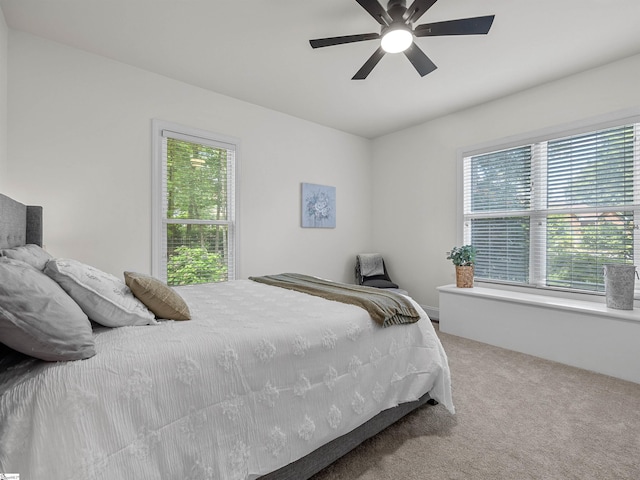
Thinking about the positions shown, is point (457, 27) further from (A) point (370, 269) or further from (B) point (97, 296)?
(A) point (370, 269)

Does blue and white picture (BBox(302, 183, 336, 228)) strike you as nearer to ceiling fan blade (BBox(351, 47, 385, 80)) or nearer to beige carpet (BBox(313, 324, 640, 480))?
ceiling fan blade (BBox(351, 47, 385, 80))

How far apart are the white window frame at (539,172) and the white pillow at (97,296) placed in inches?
149

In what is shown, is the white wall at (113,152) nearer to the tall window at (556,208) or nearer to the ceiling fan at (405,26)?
the ceiling fan at (405,26)

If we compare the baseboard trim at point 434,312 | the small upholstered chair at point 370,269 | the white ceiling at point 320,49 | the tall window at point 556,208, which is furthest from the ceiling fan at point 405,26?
the baseboard trim at point 434,312

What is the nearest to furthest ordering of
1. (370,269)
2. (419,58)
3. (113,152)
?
(419,58), (113,152), (370,269)

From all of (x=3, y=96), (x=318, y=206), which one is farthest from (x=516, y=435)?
(x=3, y=96)

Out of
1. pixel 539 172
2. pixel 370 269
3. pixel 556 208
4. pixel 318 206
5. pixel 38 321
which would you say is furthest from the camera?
pixel 370 269

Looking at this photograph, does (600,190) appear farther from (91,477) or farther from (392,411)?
(91,477)

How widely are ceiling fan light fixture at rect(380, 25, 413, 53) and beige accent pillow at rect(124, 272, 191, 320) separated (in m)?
2.12

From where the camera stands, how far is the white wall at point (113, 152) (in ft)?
8.34

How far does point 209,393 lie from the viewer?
3.83ft

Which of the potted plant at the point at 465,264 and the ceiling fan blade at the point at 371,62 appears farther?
the potted plant at the point at 465,264

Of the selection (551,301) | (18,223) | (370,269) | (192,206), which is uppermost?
(192,206)

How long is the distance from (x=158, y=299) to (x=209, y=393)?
61 cm
